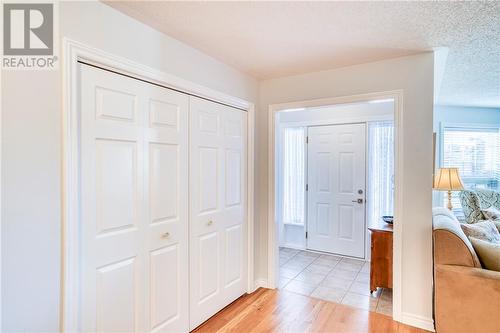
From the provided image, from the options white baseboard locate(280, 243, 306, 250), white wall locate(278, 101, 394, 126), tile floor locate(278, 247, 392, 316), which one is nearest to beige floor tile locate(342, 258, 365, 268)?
tile floor locate(278, 247, 392, 316)

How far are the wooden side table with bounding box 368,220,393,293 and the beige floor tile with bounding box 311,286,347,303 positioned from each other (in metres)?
0.33

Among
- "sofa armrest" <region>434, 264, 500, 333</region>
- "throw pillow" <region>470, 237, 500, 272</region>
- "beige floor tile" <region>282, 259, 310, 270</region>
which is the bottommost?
"beige floor tile" <region>282, 259, 310, 270</region>

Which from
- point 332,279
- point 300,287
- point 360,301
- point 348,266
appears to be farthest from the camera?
point 348,266

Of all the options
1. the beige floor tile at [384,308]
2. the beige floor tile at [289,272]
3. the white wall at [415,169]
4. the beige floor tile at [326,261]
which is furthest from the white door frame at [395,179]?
the beige floor tile at [326,261]

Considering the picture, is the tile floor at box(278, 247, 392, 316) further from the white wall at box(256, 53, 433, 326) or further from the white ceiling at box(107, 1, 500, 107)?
the white ceiling at box(107, 1, 500, 107)

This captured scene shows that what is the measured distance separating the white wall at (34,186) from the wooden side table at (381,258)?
2678mm

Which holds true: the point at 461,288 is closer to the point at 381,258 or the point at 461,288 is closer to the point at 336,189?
the point at 381,258

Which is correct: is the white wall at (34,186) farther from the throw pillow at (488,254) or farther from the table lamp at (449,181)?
the table lamp at (449,181)

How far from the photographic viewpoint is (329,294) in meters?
2.93

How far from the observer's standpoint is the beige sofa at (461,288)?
1949mm

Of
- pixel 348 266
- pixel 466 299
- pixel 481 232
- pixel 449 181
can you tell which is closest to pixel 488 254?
pixel 466 299

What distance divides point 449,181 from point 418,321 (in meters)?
1.92

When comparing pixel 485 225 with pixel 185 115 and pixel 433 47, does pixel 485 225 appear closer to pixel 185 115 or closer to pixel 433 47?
pixel 433 47

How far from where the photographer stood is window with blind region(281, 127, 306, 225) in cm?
444
